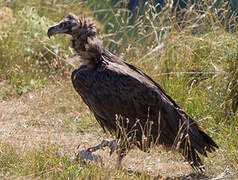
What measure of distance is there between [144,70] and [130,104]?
6.25 feet

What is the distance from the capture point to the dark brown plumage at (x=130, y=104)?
4844mm

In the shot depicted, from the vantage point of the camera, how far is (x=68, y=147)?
5.34 metres

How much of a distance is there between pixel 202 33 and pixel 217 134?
2332 mm

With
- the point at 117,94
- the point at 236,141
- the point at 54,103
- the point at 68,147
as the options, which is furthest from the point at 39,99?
the point at 236,141

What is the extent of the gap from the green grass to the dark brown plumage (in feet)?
1.32

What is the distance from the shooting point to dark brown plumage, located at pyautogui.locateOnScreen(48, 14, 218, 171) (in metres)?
4.84

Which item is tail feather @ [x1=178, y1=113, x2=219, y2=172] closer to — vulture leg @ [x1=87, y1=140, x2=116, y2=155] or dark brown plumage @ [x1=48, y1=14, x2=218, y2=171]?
dark brown plumage @ [x1=48, y1=14, x2=218, y2=171]

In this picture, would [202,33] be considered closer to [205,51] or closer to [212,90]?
[205,51]

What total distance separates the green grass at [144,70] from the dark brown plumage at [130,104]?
0.40 metres

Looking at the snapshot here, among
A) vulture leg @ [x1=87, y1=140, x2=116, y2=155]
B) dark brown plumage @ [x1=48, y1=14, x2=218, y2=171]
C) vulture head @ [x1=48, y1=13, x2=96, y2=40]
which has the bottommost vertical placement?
vulture leg @ [x1=87, y1=140, x2=116, y2=155]

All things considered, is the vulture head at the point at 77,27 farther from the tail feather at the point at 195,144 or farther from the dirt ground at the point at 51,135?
the tail feather at the point at 195,144

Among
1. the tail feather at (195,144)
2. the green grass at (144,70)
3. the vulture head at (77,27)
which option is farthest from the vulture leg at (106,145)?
the vulture head at (77,27)

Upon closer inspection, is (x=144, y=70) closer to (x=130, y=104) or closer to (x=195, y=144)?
(x=130, y=104)

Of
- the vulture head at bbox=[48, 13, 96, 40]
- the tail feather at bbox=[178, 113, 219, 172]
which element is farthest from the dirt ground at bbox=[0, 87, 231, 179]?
the vulture head at bbox=[48, 13, 96, 40]
